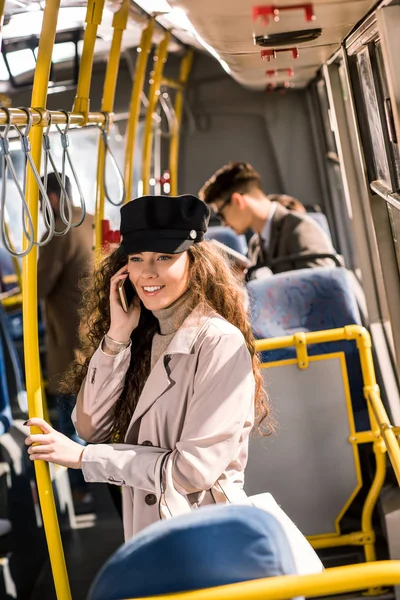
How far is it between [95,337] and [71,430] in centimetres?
267

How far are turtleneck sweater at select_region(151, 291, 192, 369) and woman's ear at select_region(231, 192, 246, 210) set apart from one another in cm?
287

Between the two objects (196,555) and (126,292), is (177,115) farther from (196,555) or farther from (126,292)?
(196,555)

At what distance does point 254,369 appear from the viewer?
2480 mm

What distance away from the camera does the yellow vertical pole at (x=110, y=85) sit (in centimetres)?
372

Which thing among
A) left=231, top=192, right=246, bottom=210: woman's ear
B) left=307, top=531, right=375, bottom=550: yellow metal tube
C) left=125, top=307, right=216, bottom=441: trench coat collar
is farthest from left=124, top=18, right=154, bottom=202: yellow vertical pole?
left=125, top=307, right=216, bottom=441: trench coat collar

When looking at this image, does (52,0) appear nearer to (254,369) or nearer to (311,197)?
(254,369)

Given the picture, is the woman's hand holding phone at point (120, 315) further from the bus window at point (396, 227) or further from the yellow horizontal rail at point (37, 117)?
the bus window at point (396, 227)

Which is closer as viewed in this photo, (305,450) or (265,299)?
(305,450)

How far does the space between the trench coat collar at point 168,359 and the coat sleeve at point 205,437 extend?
0.05 metres

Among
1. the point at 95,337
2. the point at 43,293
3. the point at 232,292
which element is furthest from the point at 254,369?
the point at 43,293

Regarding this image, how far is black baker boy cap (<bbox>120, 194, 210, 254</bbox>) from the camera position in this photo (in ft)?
7.50

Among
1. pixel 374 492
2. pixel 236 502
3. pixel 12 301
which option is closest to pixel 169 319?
pixel 236 502

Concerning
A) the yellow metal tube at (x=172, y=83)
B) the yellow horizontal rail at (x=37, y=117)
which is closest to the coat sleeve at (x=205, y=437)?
the yellow horizontal rail at (x=37, y=117)

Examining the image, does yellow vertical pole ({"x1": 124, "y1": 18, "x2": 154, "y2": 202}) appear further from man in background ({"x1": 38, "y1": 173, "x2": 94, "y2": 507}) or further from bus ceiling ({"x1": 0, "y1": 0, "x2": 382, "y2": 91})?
man in background ({"x1": 38, "y1": 173, "x2": 94, "y2": 507})
